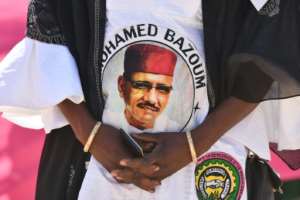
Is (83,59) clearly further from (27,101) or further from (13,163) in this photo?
(13,163)

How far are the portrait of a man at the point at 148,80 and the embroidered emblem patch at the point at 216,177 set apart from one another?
0.15 m

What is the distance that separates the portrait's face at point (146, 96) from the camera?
1694 millimetres

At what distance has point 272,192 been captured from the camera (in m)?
1.89

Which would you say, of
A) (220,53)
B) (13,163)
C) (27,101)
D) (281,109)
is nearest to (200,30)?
(220,53)

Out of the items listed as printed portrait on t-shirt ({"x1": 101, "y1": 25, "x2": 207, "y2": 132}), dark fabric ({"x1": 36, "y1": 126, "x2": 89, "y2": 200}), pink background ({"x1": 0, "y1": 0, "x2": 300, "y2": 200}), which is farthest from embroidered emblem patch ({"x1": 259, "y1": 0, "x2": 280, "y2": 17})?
pink background ({"x1": 0, "y1": 0, "x2": 300, "y2": 200})

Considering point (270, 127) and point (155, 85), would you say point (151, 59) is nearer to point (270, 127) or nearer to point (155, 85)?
point (155, 85)

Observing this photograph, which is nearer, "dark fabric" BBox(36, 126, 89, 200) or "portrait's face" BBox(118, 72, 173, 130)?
"portrait's face" BBox(118, 72, 173, 130)

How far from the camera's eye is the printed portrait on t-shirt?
1.69m

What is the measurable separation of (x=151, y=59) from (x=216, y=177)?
0.30 m

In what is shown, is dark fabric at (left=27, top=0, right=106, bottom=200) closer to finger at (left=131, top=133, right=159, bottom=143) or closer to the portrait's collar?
finger at (left=131, top=133, right=159, bottom=143)

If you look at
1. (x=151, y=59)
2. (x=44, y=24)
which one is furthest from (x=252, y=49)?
(x=44, y=24)

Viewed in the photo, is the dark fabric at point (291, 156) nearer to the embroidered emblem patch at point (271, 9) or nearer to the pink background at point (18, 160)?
the embroidered emblem patch at point (271, 9)

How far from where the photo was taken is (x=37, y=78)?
5.65ft

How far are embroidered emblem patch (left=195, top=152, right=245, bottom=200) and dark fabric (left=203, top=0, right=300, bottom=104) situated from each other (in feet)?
0.45
